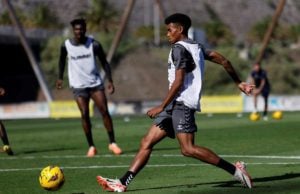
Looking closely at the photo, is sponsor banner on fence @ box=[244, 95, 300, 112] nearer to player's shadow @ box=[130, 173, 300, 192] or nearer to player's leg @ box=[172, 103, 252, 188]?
player's shadow @ box=[130, 173, 300, 192]

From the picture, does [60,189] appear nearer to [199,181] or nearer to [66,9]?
[199,181]

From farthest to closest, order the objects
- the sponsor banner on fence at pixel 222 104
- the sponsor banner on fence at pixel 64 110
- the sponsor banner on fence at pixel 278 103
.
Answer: the sponsor banner on fence at pixel 64 110 < the sponsor banner on fence at pixel 222 104 < the sponsor banner on fence at pixel 278 103

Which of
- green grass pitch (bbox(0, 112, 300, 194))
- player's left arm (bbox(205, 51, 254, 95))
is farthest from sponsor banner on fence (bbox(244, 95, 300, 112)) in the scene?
player's left arm (bbox(205, 51, 254, 95))

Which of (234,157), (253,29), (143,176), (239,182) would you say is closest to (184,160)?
(234,157)

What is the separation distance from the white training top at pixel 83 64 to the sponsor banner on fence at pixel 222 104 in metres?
27.1

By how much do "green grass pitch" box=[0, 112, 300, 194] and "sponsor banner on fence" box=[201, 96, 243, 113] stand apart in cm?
1998

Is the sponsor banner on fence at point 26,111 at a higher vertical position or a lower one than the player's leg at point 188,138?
lower

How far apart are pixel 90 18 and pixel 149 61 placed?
1637 cm

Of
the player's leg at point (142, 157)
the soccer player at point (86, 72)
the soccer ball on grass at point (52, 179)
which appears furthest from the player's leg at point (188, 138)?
the soccer player at point (86, 72)

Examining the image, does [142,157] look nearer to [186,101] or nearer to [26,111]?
[186,101]

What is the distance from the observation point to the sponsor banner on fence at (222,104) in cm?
4409

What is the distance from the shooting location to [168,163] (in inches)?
584

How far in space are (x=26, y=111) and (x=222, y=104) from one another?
934 cm

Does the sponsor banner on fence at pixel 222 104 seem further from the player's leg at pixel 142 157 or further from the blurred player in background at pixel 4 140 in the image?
the player's leg at pixel 142 157
